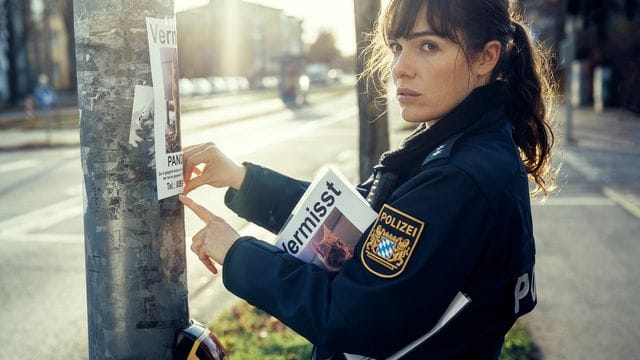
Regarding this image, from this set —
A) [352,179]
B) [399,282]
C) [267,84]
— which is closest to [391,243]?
[399,282]

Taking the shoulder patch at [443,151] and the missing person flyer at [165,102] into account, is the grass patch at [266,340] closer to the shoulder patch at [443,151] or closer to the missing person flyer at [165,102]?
the missing person flyer at [165,102]

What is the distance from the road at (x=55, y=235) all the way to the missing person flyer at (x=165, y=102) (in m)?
3.14

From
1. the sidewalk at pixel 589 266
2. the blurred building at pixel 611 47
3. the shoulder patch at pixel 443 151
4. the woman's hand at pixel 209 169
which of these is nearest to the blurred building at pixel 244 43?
the blurred building at pixel 611 47

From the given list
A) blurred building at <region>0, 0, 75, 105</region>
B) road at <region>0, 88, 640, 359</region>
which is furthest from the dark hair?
blurred building at <region>0, 0, 75, 105</region>

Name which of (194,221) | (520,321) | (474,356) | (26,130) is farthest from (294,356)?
(26,130)

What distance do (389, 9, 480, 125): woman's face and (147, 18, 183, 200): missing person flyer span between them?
0.54 meters

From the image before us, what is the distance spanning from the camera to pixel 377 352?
1.61 metres

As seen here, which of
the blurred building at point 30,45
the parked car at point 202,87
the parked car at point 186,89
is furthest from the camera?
the parked car at point 202,87

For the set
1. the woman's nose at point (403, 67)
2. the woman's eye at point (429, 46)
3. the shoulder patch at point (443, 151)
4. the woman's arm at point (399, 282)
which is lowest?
the woman's arm at point (399, 282)

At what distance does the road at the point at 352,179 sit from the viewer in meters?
4.82

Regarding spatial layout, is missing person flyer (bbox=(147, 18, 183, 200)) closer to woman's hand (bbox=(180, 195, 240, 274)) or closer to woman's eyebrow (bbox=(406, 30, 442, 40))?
woman's hand (bbox=(180, 195, 240, 274))

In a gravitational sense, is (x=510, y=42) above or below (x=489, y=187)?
above

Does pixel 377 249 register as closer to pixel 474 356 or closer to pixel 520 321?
pixel 474 356

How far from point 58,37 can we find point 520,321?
6735 cm
